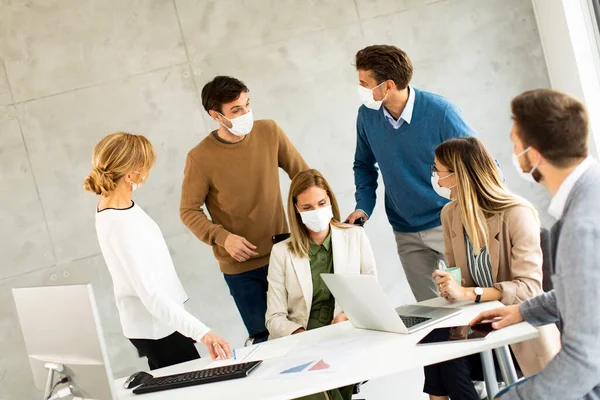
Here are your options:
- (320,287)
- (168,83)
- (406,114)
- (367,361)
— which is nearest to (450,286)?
(367,361)

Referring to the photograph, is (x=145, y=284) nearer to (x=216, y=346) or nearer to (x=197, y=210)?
(x=216, y=346)

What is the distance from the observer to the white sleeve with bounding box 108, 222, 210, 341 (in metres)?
2.75

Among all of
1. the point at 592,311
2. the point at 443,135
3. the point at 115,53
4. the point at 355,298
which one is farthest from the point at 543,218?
the point at 592,311

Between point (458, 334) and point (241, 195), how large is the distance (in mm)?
1630

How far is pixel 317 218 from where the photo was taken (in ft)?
10.9

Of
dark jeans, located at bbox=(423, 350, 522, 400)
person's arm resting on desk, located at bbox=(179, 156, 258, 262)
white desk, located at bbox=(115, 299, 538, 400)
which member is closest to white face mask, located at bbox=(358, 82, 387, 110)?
person's arm resting on desk, located at bbox=(179, 156, 258, 262)

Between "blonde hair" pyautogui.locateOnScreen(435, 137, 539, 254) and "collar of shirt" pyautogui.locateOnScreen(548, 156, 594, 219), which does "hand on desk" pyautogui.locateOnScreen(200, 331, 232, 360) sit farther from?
"collar of shirt" pyautogui.locateOnScreen(548, 156, 594, 219)

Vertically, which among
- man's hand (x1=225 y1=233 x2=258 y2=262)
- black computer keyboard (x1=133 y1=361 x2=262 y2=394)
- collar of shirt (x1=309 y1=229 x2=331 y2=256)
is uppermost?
man's hand (x1=225 y1=233 x2=258 y2=262)

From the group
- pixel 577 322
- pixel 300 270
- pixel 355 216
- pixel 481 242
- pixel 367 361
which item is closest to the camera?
pixel 577 322

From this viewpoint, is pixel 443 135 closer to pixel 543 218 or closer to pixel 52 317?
pixel 543 218

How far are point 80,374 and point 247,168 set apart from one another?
5.79 ft

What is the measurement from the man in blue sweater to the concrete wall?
3.42 feet

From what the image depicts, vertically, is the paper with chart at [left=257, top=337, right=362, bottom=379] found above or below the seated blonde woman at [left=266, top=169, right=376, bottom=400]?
below

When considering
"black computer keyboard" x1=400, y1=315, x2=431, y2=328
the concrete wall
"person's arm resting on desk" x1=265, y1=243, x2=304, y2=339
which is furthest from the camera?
the concrete wall
